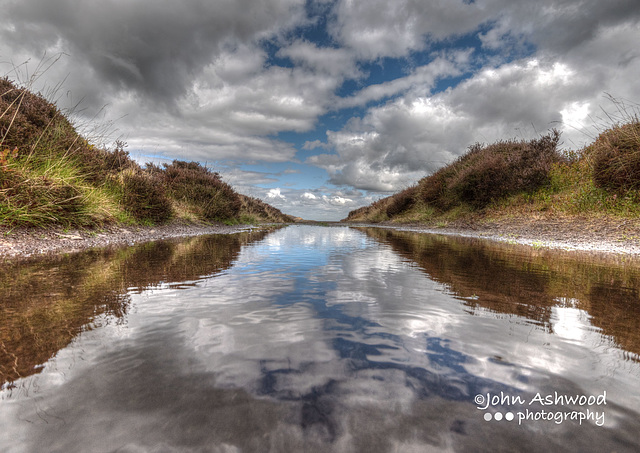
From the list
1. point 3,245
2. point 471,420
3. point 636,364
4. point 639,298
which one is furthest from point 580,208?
point 3,245

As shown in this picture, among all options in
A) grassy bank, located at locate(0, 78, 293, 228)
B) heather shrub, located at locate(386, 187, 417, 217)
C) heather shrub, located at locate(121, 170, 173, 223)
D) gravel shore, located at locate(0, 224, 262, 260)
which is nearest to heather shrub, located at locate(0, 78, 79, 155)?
A: grassy bank, located at locate(0, 78, 293, 228)

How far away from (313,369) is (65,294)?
97.2 inches

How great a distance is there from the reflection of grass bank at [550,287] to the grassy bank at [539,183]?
6.38 meters

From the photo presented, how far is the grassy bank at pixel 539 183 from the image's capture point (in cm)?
913

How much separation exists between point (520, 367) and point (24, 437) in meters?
2.03

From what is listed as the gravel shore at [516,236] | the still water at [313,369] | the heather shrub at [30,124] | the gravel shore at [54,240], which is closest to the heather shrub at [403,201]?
the gravel shore at [516,236]

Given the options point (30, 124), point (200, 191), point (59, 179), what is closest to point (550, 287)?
point (59, 179)

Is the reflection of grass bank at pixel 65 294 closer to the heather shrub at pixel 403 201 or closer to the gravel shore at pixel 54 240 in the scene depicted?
the gravel shore at pixel 54 240

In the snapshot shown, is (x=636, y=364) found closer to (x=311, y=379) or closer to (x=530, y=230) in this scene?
(x=311, y=379)

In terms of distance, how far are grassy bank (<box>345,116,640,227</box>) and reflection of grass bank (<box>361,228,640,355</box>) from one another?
20.9ft

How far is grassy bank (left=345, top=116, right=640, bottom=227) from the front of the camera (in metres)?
9.13

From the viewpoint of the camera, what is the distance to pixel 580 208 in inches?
397

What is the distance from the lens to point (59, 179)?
602 cm

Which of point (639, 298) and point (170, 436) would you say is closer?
point (170, 436)
